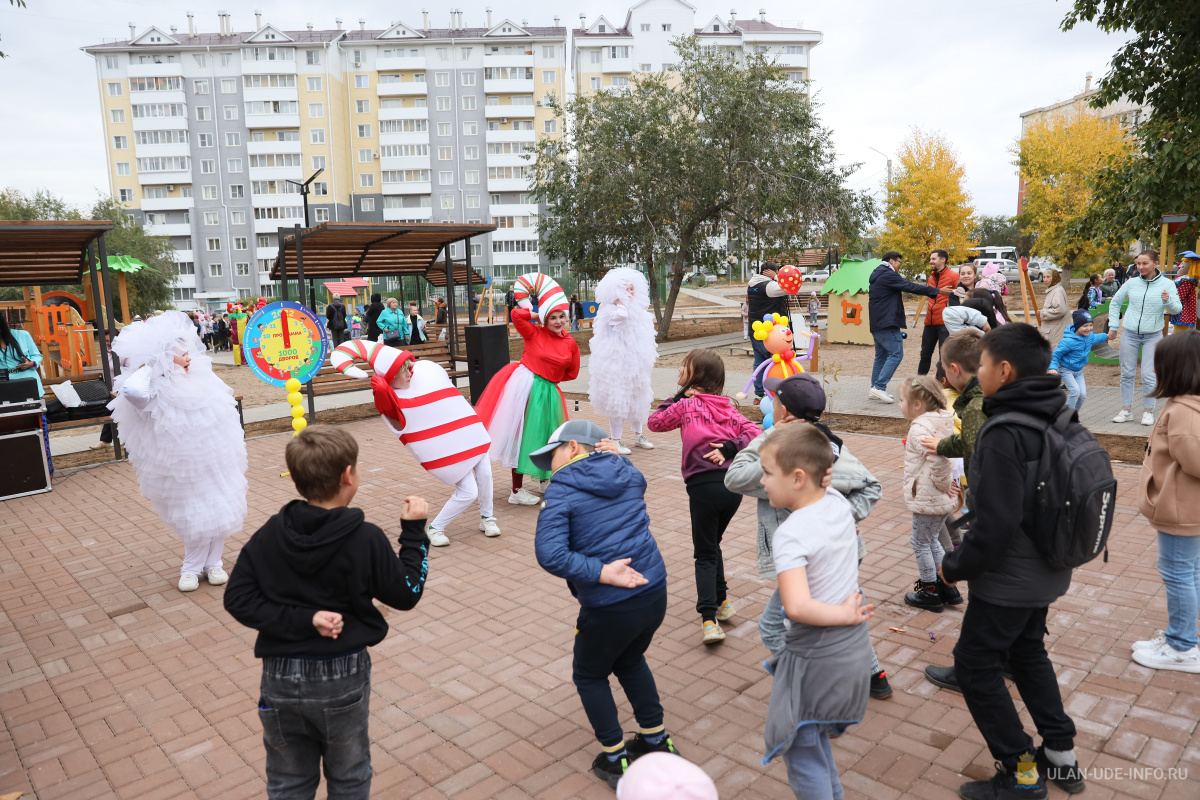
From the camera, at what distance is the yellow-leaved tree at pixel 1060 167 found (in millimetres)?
34250

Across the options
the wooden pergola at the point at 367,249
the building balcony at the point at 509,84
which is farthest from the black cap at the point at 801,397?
the building balcony at the point at 509,84

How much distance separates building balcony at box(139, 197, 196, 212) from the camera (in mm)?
63875

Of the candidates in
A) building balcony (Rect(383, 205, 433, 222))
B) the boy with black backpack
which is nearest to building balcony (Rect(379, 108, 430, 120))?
building balcony (Rect(383, 205, 433, 222))

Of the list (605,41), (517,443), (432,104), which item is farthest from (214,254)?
(517,443)

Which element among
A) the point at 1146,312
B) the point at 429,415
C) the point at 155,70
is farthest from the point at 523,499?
the point at 155,70

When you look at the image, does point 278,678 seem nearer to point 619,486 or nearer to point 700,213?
point 619,486

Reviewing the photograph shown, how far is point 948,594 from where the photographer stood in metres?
4.80

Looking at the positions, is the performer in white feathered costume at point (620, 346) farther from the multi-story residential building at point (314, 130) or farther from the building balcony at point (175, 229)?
the building balcony at point (175, 229)

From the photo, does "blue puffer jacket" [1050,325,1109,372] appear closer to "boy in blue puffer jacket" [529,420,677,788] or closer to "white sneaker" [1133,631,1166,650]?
"white sneaker" [1133,631,1166,650]

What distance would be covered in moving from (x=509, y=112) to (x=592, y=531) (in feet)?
222

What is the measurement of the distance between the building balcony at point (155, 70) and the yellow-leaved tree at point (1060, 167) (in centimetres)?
6205

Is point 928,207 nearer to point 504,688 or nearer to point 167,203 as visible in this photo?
point 504,688

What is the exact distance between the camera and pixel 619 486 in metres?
3.09

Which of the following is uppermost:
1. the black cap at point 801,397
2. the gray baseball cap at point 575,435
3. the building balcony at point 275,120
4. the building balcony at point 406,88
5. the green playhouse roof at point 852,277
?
the building balcony at point 406,88
